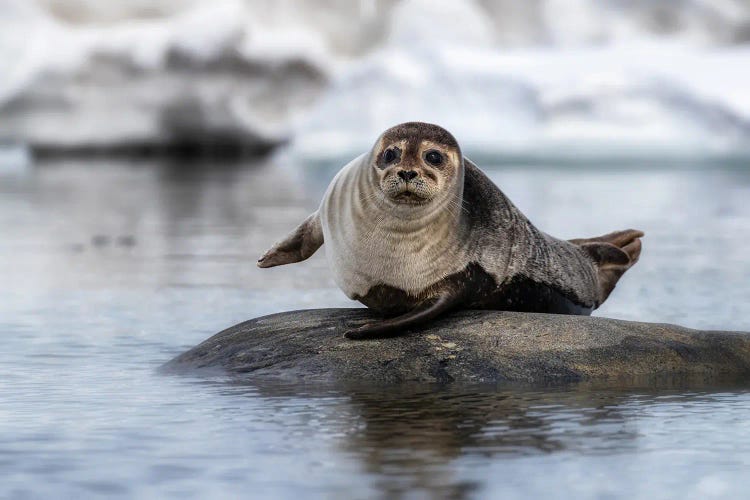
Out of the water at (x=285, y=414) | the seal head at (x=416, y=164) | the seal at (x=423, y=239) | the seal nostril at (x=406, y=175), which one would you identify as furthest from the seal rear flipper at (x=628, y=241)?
the seal nostril at (x=406, y=175)

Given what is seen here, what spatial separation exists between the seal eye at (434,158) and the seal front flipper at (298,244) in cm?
76

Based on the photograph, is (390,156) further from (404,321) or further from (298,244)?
(298,244)

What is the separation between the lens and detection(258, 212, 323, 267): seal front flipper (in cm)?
642

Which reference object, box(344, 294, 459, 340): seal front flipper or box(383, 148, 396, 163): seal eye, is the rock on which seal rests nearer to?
box(344, 294, 459, 340): seal front flipper

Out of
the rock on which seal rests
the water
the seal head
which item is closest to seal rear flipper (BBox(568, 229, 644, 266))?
the water

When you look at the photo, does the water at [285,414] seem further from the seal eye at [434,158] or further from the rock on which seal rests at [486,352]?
the seal eye at [434,158]

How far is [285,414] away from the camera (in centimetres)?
496

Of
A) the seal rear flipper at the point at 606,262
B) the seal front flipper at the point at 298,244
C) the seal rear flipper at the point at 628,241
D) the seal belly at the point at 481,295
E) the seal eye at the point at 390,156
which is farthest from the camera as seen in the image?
the seal rear flipper at the point at 628,241

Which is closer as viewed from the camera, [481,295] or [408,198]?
[408,198]

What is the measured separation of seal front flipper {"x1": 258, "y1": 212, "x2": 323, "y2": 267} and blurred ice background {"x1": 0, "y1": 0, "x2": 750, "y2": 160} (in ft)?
54.9

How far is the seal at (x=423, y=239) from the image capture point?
584cm

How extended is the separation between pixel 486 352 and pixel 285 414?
116 cm

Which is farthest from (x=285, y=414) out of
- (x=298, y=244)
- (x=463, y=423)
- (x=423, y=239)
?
(x=298, y=244)

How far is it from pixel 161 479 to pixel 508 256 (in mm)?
2610
